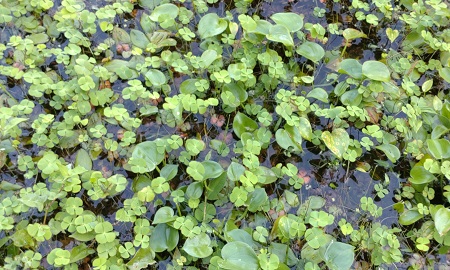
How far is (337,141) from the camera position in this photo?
2.97 m

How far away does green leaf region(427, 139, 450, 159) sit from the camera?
2.87 metres

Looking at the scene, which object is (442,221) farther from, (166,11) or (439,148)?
(166,11)

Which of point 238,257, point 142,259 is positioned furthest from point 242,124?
point 142,259

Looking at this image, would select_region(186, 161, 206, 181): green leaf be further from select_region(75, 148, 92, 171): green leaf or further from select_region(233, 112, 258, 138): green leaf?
select_region(75, 148, 92, 171): green leaf

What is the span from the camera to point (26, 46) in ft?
10.4

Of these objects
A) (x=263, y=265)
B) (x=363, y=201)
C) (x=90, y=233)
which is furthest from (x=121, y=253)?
(x=363, y=201)

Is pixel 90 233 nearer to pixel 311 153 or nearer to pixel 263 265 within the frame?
pixel 263 265

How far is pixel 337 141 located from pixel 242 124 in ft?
2.02

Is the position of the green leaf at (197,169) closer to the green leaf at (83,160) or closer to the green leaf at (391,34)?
the green leaf at (83,160)

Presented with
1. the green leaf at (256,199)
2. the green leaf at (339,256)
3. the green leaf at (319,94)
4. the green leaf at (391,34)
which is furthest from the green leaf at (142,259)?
the green leaf at (391,34)

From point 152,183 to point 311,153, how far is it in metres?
1.10

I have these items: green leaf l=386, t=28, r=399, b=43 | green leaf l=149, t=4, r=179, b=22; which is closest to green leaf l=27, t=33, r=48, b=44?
green leaf l=149, t=4, r=179, b=22

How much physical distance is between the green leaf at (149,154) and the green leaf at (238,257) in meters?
0.67

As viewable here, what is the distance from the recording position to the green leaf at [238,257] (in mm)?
2342
